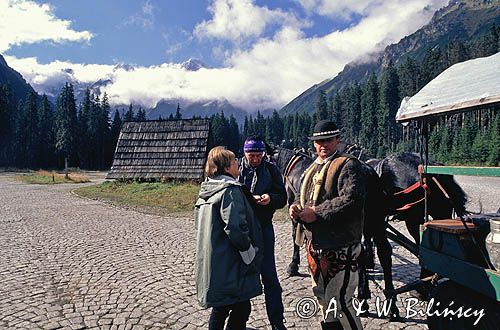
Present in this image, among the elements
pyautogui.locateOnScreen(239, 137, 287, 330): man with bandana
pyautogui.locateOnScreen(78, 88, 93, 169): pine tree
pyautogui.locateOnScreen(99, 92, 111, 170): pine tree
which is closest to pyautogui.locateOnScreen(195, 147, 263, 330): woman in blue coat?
pyautogui.locateOnScreen(239, 137, 287, 330): man with bandana

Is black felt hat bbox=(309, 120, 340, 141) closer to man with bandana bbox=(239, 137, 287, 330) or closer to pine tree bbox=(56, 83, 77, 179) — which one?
man with bandana bbox=(239, 137, 287, 330)

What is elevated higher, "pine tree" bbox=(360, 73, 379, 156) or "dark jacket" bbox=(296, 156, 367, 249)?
"pine tree" bbox=(360, 73, 379, 156)

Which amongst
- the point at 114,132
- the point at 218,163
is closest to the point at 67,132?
the point at 114,132

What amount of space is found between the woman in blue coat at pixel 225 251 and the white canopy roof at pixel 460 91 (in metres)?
1.85

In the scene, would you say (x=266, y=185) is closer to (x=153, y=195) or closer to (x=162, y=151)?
(x=153, y=195)

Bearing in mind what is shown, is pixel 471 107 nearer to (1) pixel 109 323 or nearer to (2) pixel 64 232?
(1) pixel 109 323

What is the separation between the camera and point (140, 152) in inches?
934

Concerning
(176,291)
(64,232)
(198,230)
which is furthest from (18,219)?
(198,230)

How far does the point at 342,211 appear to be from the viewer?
291 cm

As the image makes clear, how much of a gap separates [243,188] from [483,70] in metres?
2.38

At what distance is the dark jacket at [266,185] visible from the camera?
394 cm

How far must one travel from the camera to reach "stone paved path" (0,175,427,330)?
4367 mm

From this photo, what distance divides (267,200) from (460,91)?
2.00m

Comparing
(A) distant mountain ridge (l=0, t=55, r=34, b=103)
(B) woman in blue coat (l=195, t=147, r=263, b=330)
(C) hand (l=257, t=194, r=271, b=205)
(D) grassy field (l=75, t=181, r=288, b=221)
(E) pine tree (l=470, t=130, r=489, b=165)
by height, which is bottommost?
(D) grassy field (l=75, t=181, r=288, b=221)
